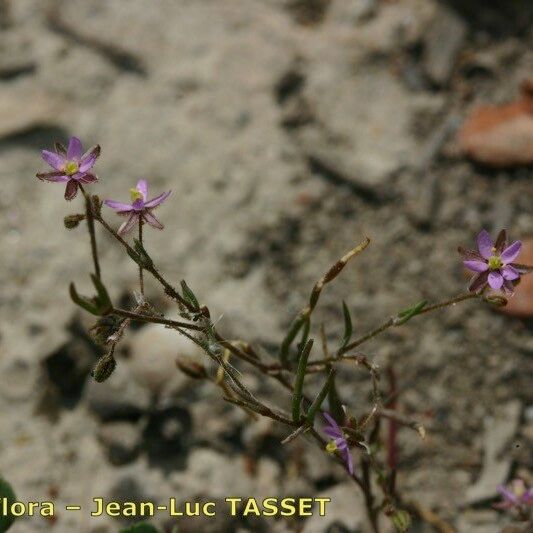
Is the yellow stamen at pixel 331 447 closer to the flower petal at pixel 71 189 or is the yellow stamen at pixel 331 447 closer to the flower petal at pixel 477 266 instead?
the flower petal at pixel 477 266

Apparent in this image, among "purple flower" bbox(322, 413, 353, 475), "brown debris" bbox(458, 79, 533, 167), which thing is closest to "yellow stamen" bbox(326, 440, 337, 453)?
"purple flower" bbox(322, 413, 353, 475)

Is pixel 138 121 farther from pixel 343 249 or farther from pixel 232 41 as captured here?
pixel 343 249

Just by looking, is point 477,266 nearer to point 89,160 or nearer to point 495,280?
point 495,280

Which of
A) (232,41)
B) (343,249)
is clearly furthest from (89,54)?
(343,249)

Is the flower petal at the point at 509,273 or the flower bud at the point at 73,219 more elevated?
the flower bud at the point at 73,219

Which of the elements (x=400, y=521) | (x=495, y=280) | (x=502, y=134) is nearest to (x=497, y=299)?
(x=495, y=280)

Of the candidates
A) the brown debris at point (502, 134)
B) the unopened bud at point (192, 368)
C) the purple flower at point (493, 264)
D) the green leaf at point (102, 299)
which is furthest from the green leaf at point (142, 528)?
the brown debris at point (502, 134)

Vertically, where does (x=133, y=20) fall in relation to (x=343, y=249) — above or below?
→ above
